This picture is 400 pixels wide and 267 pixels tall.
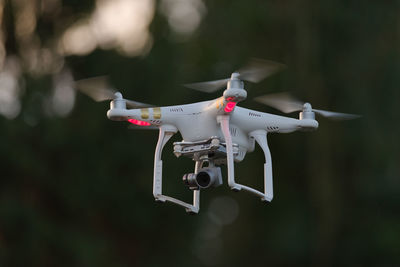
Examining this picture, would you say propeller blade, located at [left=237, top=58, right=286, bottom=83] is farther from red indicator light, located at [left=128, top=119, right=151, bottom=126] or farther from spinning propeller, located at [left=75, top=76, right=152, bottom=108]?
spinning propeller, located at [left=75, top=76, right=152, bottom=108]

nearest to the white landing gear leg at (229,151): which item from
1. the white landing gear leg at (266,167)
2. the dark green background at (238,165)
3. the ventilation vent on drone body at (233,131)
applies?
the ventilation vent on drone body at (233,131)

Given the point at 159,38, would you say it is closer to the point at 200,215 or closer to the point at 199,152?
the point at 200,215

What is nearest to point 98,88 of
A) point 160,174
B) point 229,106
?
point 160,174

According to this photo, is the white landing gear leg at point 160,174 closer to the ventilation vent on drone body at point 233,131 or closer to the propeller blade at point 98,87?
the ventilation vent on drone body at point 233,131

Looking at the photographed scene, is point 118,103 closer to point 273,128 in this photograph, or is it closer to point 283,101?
point 273,128

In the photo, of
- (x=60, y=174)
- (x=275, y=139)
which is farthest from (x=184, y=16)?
(x=60, y=174)

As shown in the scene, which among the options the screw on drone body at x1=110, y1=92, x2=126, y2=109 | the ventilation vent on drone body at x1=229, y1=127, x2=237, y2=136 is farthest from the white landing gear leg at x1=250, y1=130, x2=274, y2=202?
the screw on drone body at x1=110, y1=92, x2=126, y2=109
